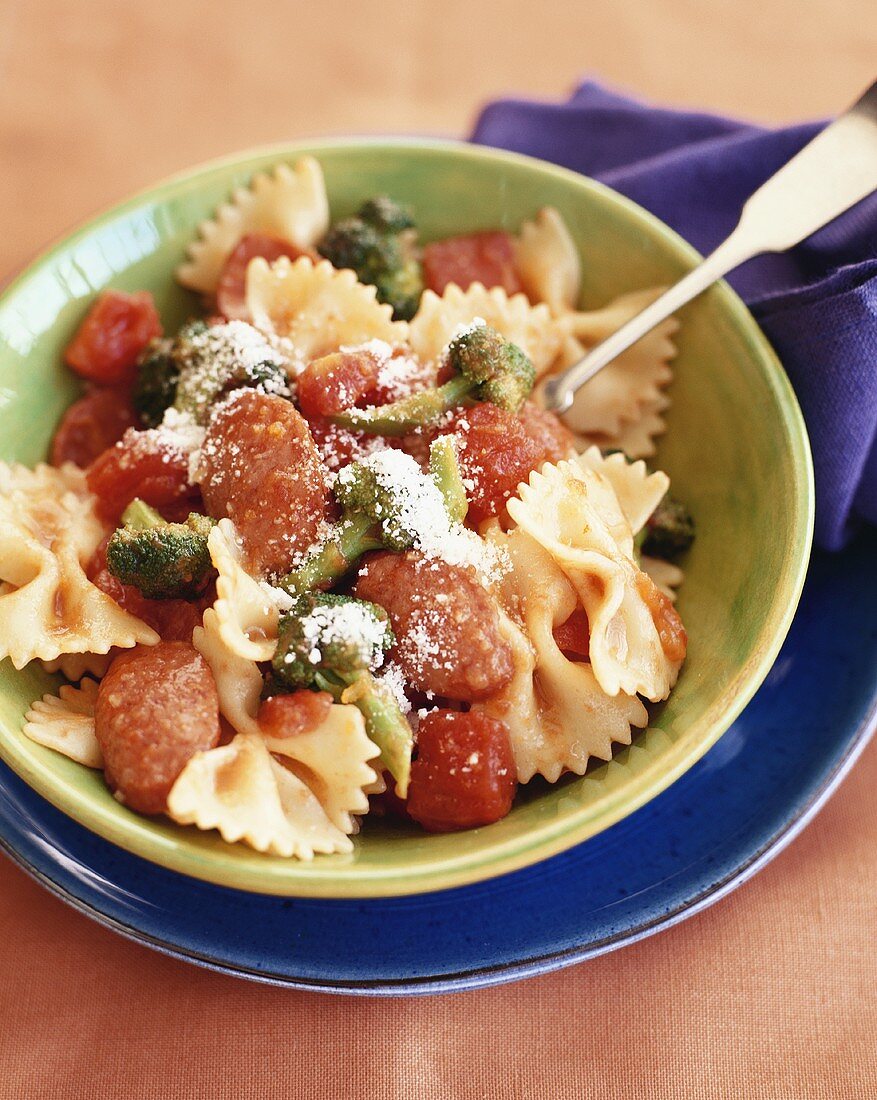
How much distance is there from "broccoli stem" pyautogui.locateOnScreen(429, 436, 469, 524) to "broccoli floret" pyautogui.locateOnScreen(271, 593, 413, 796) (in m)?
0.46

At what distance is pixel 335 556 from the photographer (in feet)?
11.3

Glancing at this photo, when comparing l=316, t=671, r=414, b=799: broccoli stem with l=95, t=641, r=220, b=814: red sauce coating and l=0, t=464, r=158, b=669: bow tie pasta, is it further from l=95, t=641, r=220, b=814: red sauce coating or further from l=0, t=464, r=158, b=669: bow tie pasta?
l=0, t=464, r=158, b=669: bow tie pasta

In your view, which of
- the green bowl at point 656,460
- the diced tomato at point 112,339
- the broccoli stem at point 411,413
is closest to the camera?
the green bowl at point 656,460

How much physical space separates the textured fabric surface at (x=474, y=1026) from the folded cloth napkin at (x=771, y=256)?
5.89 feet

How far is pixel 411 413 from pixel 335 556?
0.65 m

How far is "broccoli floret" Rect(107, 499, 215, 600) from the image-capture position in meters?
3.40

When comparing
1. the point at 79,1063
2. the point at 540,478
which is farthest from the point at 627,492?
the point at 79,1063

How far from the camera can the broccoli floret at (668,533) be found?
4086 mm

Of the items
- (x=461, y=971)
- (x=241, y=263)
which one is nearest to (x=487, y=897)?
(x=461, y=971)

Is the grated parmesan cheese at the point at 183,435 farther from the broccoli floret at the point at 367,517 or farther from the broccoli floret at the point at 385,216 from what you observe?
the broccoli floret at the point at 385,216

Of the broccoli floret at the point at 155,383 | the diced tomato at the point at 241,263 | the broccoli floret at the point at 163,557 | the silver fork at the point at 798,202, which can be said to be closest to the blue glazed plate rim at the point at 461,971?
the broccoli floret at the point at 163,557

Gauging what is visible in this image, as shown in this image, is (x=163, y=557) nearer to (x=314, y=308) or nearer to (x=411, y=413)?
(x=411, y=413)

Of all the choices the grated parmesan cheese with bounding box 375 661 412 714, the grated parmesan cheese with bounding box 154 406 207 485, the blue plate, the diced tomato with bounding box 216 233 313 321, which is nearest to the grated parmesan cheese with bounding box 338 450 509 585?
the grated parmesan cheese with bounding box 375 661 412 714

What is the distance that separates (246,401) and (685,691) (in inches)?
73.4
